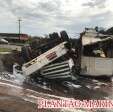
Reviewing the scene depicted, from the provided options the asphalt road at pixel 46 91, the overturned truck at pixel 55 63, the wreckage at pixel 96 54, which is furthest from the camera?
the wreckage at pixel 96 54

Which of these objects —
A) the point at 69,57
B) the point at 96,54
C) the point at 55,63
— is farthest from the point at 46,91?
the point at 96,54

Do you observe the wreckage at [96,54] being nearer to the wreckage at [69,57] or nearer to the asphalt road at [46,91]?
the wreckage at [69,57]

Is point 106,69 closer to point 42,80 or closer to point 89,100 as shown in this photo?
point 42,80

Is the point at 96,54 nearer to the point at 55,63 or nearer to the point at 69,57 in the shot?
the point at 69,57

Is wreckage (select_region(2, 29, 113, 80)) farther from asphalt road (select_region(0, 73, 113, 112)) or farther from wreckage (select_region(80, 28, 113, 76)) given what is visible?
asphalt road (select_region(0, 73, 113, 112))

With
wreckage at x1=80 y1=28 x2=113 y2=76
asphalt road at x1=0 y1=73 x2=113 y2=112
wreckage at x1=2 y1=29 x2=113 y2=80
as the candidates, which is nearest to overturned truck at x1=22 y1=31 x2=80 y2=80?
wreckage at x1=2 y1=29 x2=113 y2=80

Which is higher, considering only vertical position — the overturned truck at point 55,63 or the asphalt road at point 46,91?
the overturned truck at point 55,63

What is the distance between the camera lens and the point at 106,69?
16234mm

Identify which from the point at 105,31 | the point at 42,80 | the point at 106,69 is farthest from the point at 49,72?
the point at 105,31

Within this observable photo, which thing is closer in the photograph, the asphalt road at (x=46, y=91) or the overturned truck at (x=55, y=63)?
the asphalt road at (x=46, y=91)

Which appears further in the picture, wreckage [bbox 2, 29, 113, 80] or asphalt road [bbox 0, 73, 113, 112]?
wreckage [bbox 2, 29, 113, 80]

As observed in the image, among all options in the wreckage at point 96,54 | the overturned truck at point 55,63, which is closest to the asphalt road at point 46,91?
the wreckage at point 96,54

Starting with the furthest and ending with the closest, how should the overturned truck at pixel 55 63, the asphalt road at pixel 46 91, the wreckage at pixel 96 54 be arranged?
the wreckage at pixel 96 54, the overturned truck at pixel 55 63, the asphalt road at pixel 46 91

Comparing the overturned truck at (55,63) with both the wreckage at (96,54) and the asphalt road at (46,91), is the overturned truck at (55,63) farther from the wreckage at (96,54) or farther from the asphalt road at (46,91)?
the wreckage at (96,54)
